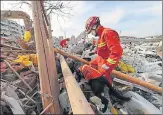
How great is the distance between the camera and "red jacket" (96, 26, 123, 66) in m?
3.97

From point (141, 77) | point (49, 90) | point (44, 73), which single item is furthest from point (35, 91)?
point (141, 77)

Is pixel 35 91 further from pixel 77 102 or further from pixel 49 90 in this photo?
pixel 77 102

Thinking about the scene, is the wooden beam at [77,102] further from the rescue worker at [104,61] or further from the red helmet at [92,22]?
the red helmet at [92,22]

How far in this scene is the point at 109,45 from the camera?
4.06 meters

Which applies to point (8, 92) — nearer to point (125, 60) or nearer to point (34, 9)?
point (34, 9)

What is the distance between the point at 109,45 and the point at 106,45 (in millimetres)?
251

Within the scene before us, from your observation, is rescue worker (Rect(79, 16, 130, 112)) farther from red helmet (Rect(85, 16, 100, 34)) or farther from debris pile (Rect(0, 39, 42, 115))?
debris pile (Rect(0, 39, 42, 115))

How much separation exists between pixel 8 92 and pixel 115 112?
1518 mm

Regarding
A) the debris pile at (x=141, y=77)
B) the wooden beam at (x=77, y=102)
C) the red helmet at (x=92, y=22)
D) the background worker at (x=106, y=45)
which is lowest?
the debris pile at (x=141, y=77)

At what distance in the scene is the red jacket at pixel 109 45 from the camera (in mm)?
3975

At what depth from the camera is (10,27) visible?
1645 centimetres

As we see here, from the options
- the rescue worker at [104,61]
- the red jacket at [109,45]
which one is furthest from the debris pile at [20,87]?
the red jacket at [109,45]

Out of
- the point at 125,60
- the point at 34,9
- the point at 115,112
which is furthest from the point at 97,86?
the point at 125,60

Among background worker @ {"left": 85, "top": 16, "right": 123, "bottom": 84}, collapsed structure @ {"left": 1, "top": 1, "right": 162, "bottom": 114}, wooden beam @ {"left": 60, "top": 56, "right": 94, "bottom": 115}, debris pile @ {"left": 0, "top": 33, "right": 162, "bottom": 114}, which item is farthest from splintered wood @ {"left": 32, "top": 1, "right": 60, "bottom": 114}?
background worker @ {"left": 85, "top": 16, "right": 123, "bottom": 84}
